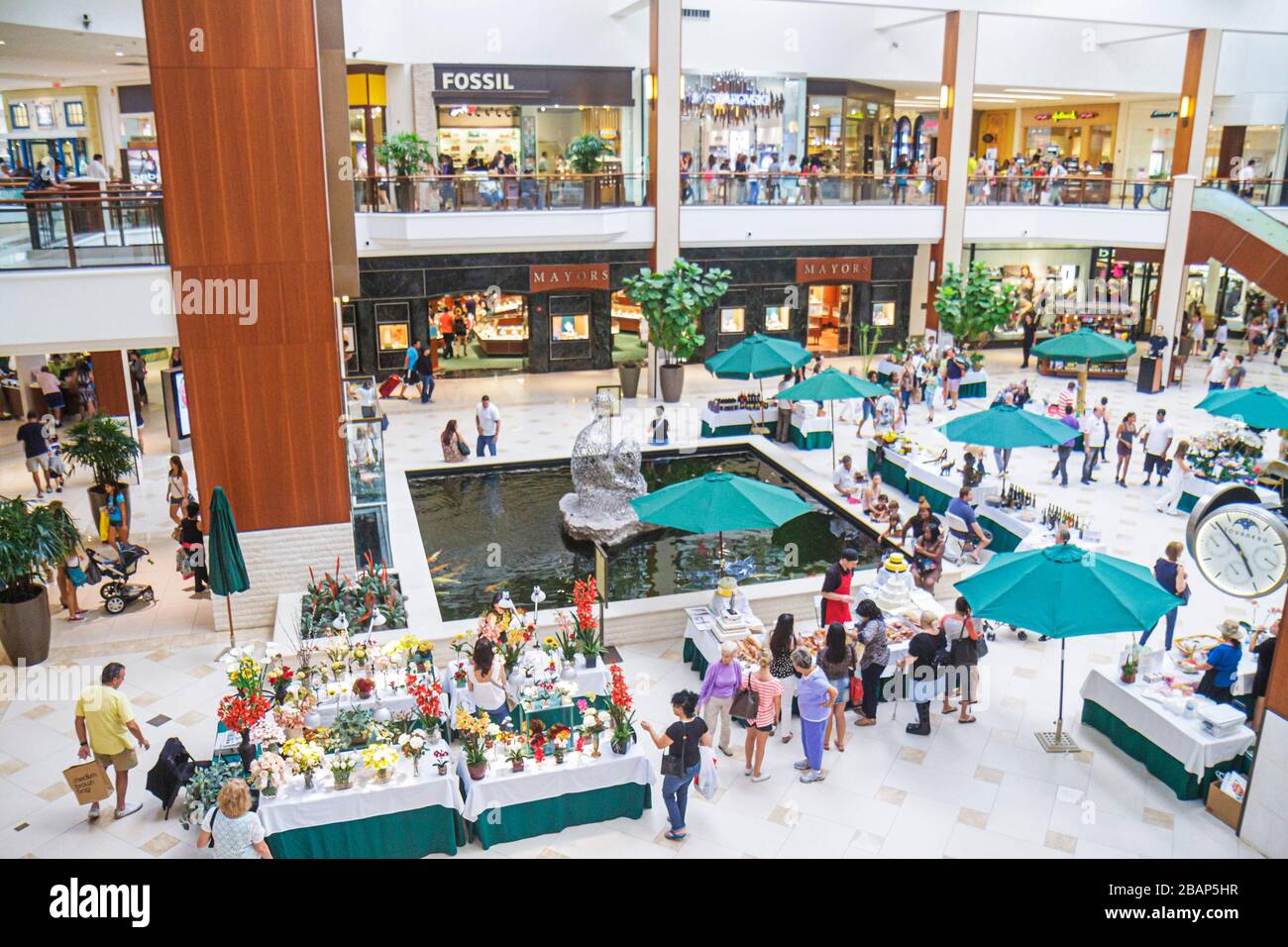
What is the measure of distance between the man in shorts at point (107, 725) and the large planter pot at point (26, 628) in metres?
3.42

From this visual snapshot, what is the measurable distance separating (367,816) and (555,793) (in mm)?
1508

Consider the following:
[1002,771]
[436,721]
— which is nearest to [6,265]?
[436,721]

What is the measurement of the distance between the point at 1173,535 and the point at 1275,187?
59.0 ft

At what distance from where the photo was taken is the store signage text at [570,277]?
26.4m

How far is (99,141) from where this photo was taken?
3042 cm

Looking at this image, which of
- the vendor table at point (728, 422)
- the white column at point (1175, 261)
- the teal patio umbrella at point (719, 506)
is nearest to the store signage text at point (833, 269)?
the white column at point (1175, 261)

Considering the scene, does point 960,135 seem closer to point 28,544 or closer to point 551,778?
point 551,778

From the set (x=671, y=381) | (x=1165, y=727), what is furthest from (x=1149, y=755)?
(x=671, y=381)

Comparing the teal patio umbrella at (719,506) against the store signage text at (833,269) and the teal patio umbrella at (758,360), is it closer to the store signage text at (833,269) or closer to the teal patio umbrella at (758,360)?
the teal patio umbrella at (758,360)

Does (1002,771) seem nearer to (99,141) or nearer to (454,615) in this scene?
(454,615)

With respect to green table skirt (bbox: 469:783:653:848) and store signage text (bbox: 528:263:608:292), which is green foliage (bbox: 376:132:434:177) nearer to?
store signage text (bbox: 528:263:608:292)

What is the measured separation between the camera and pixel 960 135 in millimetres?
26469

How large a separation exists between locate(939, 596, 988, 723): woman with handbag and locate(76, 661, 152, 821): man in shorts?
747cm

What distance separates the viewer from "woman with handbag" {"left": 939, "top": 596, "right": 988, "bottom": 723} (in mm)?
10023
